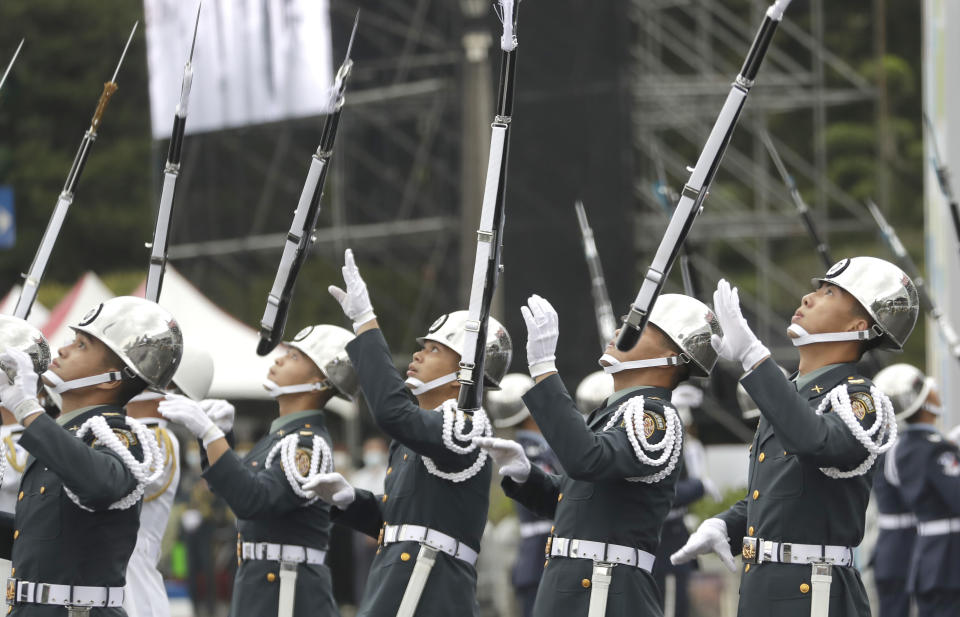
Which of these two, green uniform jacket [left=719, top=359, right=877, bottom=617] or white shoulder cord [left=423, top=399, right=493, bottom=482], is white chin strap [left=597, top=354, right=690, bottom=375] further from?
white shoulder cord [left=423, top=399, right=493, bottom=482]

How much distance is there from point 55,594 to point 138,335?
1.07 metres

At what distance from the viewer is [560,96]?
18.3 metres

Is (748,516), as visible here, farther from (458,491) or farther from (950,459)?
(950,459)

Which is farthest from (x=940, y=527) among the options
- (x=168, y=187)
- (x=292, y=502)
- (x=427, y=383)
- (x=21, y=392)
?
(x=21, y=392)

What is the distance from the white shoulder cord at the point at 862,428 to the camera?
5.87 m

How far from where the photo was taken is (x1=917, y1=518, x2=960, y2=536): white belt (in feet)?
33.4

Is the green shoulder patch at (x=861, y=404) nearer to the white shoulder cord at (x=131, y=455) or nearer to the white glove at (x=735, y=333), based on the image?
the white glove at (x=735, y=333)

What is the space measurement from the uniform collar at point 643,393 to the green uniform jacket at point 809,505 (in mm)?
442

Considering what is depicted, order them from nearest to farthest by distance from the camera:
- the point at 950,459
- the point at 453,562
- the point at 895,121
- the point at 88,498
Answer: the point at 88,498
the point at 453,562
the point at 950,459
the point at 895,121

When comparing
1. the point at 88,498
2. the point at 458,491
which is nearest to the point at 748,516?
the point at 458,491

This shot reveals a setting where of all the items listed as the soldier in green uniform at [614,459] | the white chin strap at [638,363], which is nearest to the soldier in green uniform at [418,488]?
the soldier in green uniform at [614,459]

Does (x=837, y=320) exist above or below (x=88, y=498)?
above

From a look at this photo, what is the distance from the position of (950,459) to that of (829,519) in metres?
4.56

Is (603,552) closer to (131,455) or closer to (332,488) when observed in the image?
(332,488)
